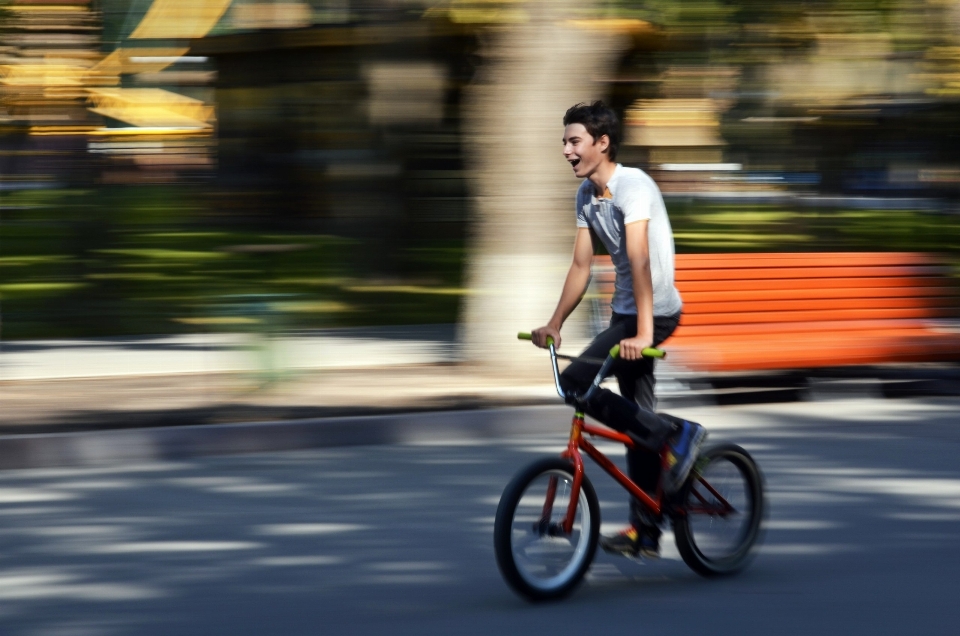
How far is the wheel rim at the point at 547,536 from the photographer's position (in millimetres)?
4480

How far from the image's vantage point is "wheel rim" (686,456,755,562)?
4941 millimetres

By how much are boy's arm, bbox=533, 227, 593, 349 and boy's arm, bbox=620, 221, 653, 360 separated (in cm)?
34

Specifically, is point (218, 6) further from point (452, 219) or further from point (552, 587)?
point (552, 587)

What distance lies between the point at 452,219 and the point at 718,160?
9.94 m

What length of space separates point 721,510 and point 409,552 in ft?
4.12

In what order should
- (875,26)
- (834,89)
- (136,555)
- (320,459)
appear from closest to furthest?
(136,555), (320,459), (875,26), (834,89)

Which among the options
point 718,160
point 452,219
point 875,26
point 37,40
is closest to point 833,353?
point 875,26

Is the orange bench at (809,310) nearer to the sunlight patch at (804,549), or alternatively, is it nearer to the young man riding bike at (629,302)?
the sunlight patch at (804,549)

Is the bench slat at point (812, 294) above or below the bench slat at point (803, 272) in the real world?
below

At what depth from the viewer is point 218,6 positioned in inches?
953

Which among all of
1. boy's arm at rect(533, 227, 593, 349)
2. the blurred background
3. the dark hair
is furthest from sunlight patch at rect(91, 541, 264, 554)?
the blurred background

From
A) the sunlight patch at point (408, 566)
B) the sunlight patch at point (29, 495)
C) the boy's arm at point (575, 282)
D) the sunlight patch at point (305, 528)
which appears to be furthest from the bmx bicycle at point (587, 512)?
the sunlight patch at point (29, 495)

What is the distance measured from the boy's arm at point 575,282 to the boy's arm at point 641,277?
336 millimetres

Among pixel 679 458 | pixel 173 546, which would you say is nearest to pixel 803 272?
pixel 679 458
